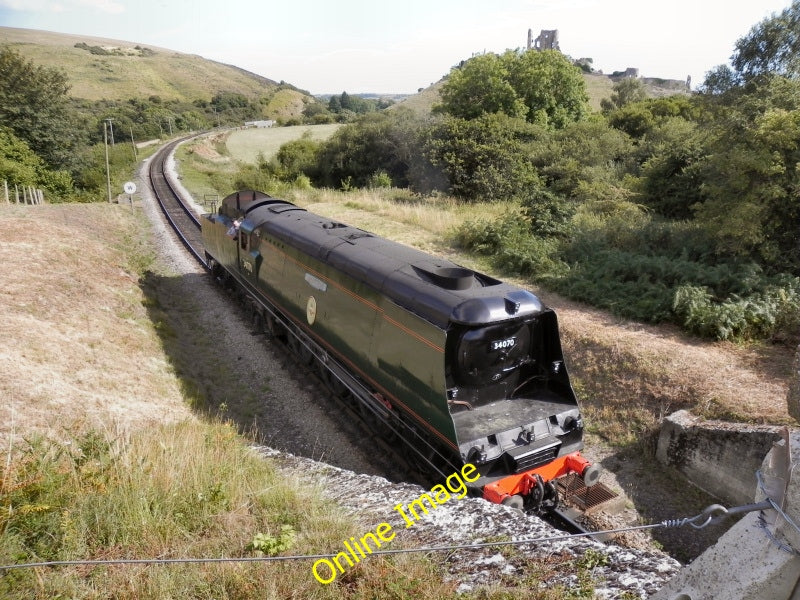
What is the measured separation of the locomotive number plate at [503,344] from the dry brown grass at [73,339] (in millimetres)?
5697

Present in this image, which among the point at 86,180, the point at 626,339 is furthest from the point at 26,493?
the point at 86,180

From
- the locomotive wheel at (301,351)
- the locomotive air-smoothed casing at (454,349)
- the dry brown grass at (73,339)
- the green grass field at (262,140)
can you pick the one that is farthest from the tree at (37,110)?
the locomotive air-smoothed casing at (454,349)

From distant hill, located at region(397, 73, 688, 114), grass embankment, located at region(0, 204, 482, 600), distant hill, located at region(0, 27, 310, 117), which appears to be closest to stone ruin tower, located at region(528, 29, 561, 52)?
distant hill, located at region(397, 73, 688, 114)

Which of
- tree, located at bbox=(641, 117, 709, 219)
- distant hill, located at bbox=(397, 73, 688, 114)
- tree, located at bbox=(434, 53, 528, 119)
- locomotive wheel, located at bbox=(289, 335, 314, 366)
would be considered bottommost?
locomotive wheel, located at bbox=(289, 335, 314, 366)

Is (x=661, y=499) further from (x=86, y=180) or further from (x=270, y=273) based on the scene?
(x=86, y=180)

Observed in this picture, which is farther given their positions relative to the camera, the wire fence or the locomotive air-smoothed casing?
the wire fence

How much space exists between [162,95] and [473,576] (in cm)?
15138

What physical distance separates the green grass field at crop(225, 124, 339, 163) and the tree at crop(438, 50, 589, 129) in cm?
2141

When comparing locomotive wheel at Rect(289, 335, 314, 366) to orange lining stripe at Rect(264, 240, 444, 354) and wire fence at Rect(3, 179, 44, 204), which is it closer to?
orange lining stripe at Rect(264, 240, 444, 354)

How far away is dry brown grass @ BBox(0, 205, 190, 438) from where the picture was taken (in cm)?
795

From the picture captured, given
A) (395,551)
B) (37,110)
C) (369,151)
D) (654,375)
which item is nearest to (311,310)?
(395,551)

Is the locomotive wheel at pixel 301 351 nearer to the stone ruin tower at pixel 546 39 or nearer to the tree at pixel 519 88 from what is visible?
the tree at pixel 519 88

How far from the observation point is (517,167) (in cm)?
2873

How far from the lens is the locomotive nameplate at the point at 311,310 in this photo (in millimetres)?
10459
